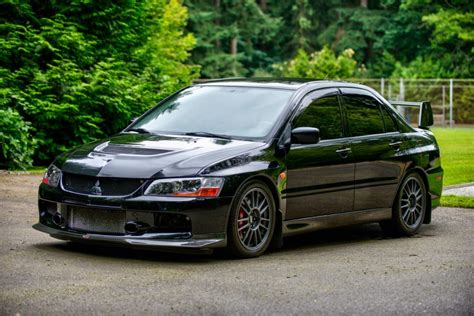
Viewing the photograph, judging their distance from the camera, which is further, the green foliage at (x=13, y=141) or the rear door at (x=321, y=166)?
the green foliage at (x=13, y=141)

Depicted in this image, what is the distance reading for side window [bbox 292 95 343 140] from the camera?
9.94 metres

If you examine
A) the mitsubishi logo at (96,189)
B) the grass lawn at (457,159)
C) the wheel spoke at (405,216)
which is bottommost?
the grass lawn at (457,159)

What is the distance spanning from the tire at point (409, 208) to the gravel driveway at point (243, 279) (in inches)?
15.8

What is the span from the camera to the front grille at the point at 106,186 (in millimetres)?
8500

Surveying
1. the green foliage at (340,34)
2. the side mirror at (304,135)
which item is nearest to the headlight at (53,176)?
the side mirror at (304,135)

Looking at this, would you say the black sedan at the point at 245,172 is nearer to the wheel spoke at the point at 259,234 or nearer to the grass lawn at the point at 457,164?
the wheel spoke at the point at 259,234

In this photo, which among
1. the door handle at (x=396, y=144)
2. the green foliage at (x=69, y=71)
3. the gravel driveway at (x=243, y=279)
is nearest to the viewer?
the gravel driveway at (x=243, y=279)

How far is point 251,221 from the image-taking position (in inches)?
352

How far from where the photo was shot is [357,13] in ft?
221

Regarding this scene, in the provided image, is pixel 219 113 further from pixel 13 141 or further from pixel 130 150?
pixel 13 141

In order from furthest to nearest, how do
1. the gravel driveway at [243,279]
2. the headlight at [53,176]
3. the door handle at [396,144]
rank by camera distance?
1. the door handle at [396,144]
2. the headlight at [53,176]
3. the gravel driveway at [243,279]

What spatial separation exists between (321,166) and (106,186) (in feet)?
7.22

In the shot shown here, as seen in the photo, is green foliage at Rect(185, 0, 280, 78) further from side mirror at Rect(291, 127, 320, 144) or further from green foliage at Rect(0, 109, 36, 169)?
side mirror at Rect(291, 127, 320, 144)

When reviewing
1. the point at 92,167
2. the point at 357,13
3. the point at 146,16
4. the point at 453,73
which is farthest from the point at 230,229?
the point at 357,13
